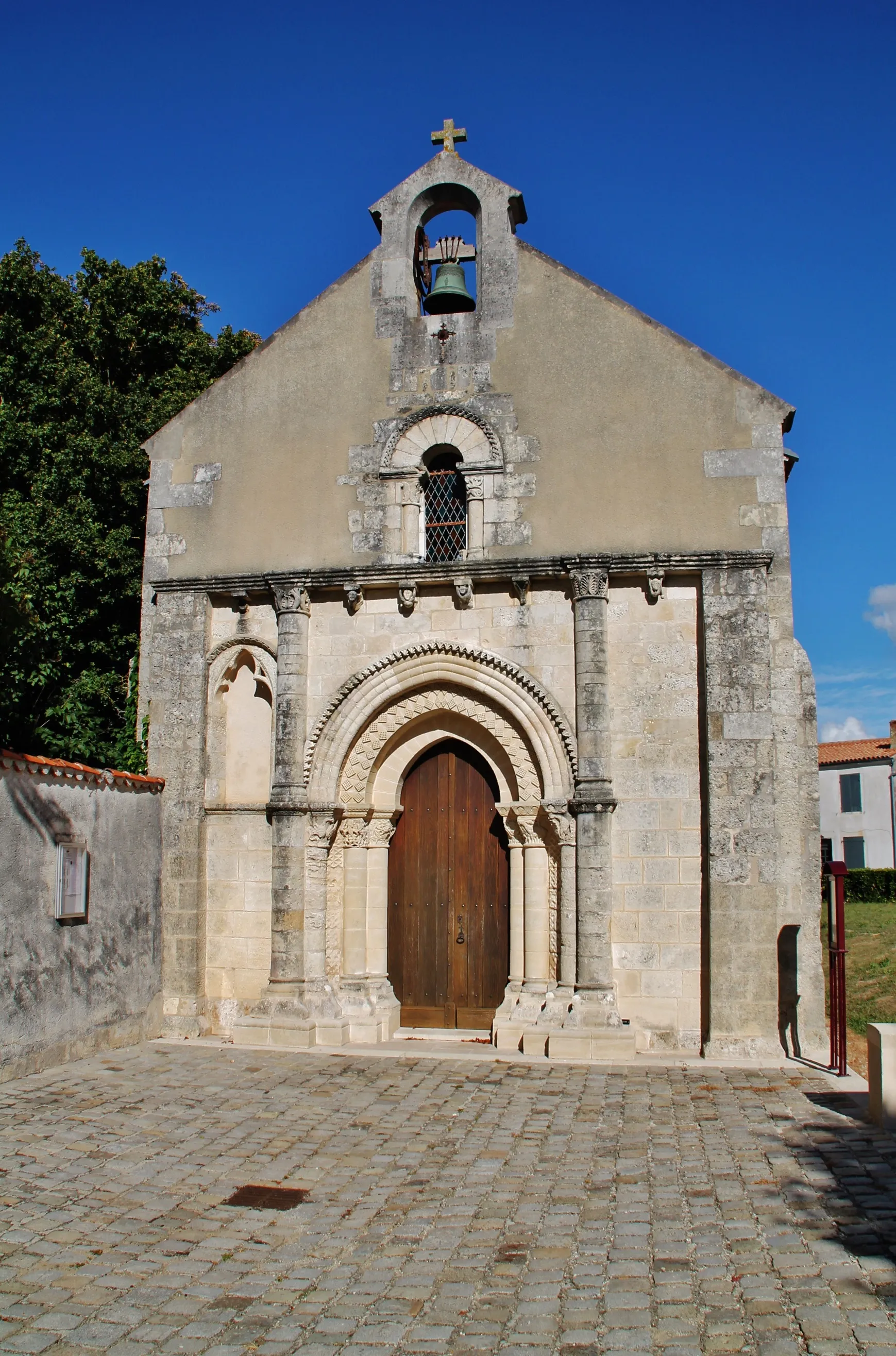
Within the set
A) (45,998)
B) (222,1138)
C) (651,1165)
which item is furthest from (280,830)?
(651,1165)

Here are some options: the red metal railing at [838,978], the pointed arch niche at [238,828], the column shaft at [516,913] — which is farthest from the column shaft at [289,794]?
the red metal railing at [838,978]

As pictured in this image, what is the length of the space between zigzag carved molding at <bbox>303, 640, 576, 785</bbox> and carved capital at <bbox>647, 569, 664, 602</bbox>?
4.31 ft

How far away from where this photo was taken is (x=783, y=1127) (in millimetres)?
7250

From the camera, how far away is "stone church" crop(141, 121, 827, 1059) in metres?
9.70

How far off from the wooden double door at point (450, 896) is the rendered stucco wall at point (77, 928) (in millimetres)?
2314

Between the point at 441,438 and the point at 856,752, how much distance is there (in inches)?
1274

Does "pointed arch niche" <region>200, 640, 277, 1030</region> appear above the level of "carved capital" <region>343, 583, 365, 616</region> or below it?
below

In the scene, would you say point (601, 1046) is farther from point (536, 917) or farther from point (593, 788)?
point (593, 788)

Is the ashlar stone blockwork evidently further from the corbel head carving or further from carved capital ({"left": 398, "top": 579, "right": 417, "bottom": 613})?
carved capital ({"left": 398, "top": 579, "right": 417, "bottom": 613})

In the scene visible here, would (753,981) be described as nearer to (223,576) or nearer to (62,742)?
(223,576)

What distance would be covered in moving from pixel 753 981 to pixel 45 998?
5.77 metres

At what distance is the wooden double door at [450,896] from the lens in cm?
1050

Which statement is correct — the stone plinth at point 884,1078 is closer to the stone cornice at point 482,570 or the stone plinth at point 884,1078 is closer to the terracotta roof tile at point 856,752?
the stone cornice at point 482,570

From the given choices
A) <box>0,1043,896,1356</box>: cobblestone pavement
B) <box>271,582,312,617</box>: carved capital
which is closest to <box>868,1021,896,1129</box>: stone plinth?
<box>0,1043,896,1356</box>: cobblestone pavement
